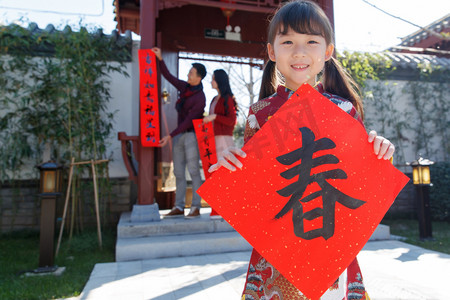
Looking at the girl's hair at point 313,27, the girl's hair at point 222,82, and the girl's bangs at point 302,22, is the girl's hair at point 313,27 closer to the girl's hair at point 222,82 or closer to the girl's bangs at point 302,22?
the girl's bangs at point 302,22

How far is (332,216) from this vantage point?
3.13 ft

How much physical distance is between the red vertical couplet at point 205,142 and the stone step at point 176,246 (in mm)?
795

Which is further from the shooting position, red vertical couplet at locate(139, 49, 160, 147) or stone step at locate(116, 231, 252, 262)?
red vertical couplet at locate(139, 49, 160, 147)

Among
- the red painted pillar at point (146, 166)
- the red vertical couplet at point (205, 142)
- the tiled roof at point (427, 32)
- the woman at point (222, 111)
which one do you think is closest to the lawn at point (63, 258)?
the red painted pillar at point (146, 166)

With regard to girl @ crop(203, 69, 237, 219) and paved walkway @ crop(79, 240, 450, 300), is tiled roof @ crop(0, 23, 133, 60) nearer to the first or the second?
girl @ crop(203, 69, 237, 219)

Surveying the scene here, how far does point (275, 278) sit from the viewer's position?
1.08 meters

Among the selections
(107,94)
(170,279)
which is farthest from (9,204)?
(170,279)

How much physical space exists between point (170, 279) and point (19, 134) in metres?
3.30

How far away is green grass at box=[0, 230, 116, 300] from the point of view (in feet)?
8.08

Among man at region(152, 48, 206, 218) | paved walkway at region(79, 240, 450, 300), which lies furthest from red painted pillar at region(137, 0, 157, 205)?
paved walkway at region(79, 240, 450, 300)

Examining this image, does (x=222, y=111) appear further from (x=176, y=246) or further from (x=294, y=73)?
(x=294, y=73)

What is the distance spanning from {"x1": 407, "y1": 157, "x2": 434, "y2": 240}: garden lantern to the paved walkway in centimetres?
71

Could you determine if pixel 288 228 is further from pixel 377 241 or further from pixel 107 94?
pixel 107 94

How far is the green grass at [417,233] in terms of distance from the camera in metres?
3.70
